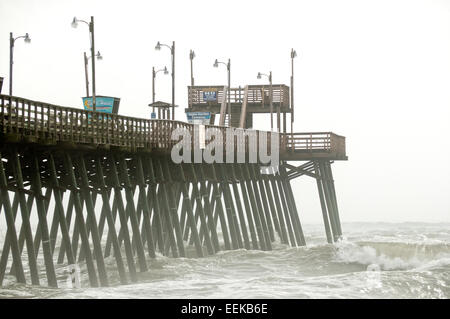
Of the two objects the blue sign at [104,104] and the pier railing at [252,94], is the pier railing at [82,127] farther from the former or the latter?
the pier railing at [252,94]

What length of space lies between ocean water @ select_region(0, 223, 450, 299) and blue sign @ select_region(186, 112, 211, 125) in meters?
7.34

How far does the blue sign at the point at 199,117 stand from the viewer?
128 feet

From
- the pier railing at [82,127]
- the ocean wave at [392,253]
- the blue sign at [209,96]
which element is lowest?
the ocean wave at [392,253]

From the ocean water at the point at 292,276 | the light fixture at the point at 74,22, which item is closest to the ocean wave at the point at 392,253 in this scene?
the ocean water at the point at 292,276

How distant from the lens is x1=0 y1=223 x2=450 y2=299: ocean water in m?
21.5

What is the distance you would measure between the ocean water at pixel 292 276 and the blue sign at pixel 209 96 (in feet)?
39.2

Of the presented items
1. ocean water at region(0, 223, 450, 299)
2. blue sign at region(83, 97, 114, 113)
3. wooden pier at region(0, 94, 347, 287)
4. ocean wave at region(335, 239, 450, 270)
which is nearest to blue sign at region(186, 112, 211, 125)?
wooden pier at region(0, 94, 347, 287)

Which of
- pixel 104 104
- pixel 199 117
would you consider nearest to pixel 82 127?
pixel 104 104

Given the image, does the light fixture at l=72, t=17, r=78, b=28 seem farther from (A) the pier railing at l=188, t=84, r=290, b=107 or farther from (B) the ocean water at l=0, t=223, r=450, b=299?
(A) the pier railing at l=188, t=84, r=290, b=107

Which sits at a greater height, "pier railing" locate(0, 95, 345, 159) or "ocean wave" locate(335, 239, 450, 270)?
"pier railing" locate(0, 95, 345, 159)

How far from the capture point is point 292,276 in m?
27.3
